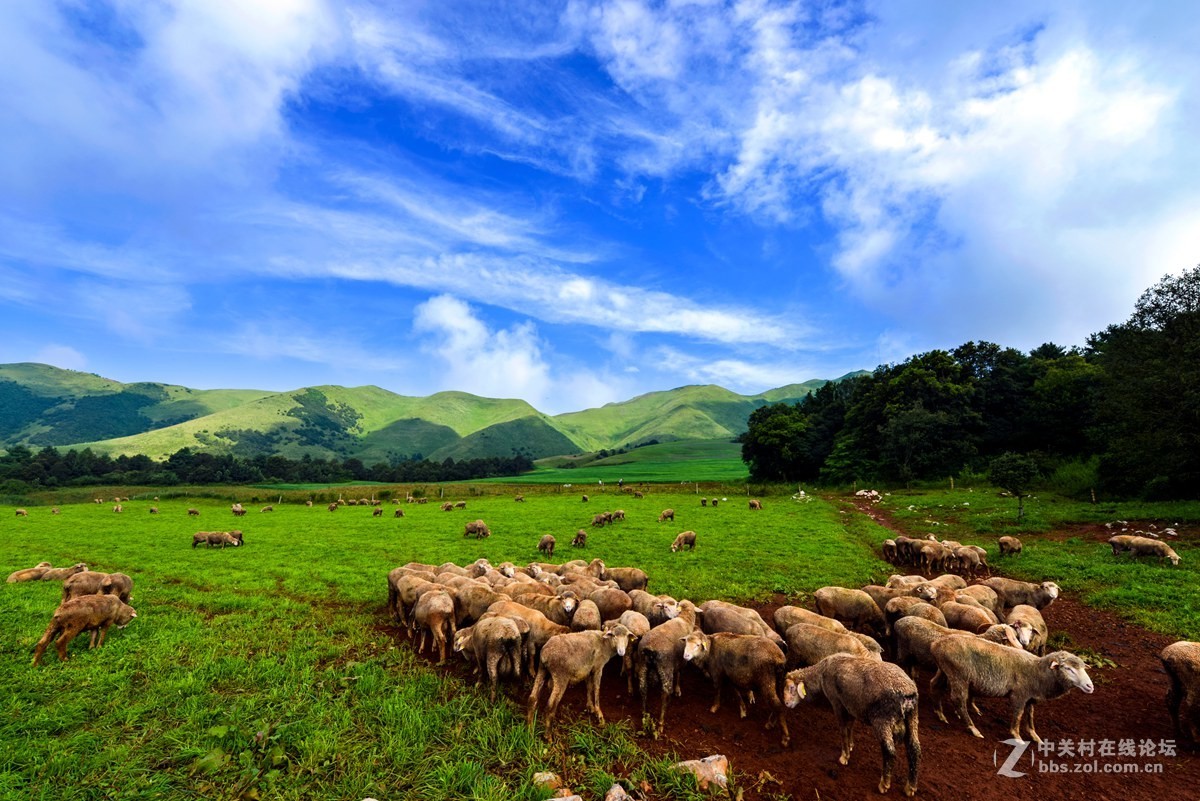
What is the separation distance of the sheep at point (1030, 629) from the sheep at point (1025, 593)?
2.52 meters

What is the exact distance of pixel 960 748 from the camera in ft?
23.9

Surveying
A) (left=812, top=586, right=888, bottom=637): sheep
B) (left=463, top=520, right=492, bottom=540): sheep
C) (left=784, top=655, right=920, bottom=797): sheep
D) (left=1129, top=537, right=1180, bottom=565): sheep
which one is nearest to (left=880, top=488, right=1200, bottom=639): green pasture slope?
(left=1129, top=537, right=1180, bottom=565): sheep

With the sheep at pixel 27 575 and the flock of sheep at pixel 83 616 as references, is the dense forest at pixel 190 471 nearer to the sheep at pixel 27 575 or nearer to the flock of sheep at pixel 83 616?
the sheep at pixel 27 575

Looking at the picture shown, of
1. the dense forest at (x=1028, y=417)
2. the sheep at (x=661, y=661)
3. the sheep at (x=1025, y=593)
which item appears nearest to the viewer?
the sheep at (x=661, y=661)

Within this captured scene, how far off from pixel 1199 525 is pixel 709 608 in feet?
99.3

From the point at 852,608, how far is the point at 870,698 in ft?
17.6

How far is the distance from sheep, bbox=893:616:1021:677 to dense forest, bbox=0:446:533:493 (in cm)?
13481

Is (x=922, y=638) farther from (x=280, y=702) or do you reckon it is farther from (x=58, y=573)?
(x=58, y=573)

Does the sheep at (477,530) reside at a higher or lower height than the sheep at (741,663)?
lower

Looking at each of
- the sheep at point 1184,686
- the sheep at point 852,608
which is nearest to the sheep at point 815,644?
the sheep at point 852,608

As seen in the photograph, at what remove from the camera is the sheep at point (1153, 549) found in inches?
673

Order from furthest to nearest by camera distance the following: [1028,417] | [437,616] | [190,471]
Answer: [190,471] < [1028,417] < [437,616]

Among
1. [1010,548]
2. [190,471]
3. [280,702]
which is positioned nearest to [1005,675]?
[280,702]

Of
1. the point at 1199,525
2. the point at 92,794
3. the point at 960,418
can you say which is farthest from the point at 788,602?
the point at 960,418
